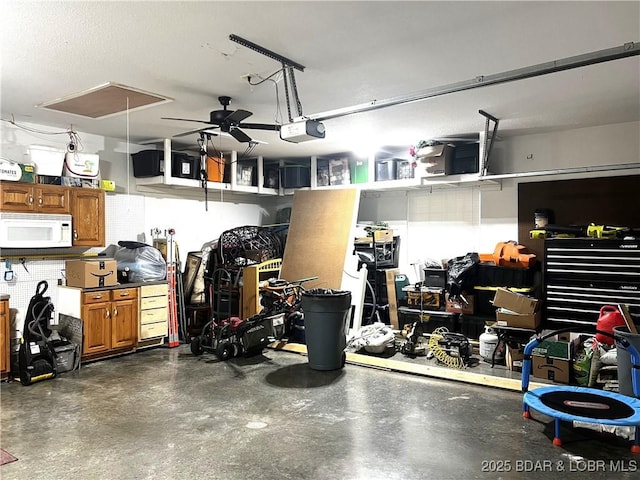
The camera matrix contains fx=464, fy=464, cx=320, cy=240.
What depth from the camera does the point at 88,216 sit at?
570 cm

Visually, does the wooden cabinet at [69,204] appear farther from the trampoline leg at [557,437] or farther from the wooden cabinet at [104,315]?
the trampoline leg at [557,437]

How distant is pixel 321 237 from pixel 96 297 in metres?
3.16

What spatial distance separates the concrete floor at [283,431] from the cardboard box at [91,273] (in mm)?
1047

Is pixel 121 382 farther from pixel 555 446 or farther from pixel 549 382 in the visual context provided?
pixel 549 382

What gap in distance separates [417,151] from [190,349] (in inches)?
161

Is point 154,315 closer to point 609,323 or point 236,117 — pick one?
point 236,117

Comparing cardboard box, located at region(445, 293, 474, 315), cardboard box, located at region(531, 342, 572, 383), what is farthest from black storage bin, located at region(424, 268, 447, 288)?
cardboard box, located at region(531, 342, 572, 383)

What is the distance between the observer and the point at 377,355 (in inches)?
218

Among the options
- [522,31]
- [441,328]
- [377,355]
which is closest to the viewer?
[522,31]

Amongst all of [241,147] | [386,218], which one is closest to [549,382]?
[386,218]

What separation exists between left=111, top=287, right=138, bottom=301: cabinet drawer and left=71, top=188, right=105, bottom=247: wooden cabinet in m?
0.66

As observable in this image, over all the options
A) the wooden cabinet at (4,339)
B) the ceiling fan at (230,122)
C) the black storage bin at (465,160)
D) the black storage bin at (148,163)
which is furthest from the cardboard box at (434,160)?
the wooden cabinet at (4,339)

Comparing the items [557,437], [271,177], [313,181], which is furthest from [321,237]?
[557,437]

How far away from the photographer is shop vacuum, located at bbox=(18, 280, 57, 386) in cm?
465
